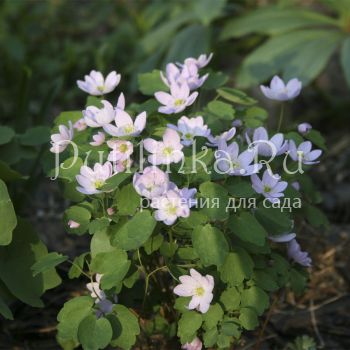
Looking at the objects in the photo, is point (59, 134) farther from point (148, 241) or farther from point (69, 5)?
point (69, 5)

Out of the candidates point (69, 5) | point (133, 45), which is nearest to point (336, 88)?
point (133, 45)

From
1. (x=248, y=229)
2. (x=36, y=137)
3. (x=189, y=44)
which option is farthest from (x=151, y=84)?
(x=189, y=44)

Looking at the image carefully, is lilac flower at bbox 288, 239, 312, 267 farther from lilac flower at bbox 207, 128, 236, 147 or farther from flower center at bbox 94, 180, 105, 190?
flower center at bbox 94, 180, 105, 190

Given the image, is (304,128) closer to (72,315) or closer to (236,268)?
(236,268)

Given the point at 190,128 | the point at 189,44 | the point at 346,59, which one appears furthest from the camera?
the point at 189,44

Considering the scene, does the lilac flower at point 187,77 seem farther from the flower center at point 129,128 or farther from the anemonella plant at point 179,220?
the flower center at point 129,128

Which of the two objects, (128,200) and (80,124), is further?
(80,124)
